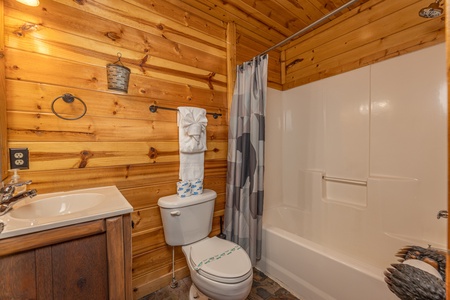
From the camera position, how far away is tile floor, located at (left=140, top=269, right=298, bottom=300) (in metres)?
1.50

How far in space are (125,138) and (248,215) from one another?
1207 millimetres

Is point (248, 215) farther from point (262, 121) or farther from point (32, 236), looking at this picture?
point (32, 236)

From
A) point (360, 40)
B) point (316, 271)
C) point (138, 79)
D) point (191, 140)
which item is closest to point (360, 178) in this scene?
point (316, 271)

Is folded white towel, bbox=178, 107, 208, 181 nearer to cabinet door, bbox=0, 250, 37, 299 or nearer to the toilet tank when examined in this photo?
the toilet tank

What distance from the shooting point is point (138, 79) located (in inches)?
58.5

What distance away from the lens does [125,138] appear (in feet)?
4.70

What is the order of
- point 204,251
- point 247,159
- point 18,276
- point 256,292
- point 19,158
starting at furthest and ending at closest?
point 247,159, point 256,292, point 204,251, point 19,158, point 18,276

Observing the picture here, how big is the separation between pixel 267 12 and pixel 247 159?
1.44m

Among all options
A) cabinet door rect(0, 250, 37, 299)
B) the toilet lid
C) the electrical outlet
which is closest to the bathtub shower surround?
the toilet lid

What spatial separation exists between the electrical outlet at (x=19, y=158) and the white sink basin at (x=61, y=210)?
20 cm

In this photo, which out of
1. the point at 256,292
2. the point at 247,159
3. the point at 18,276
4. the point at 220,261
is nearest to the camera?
the point at 18,276

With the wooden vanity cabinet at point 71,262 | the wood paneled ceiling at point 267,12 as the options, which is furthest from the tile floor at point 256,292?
the wood paneled ceiling at point 267,12

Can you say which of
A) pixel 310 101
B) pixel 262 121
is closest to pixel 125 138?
pixel 262 121

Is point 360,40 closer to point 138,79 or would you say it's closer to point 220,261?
point 138,79
